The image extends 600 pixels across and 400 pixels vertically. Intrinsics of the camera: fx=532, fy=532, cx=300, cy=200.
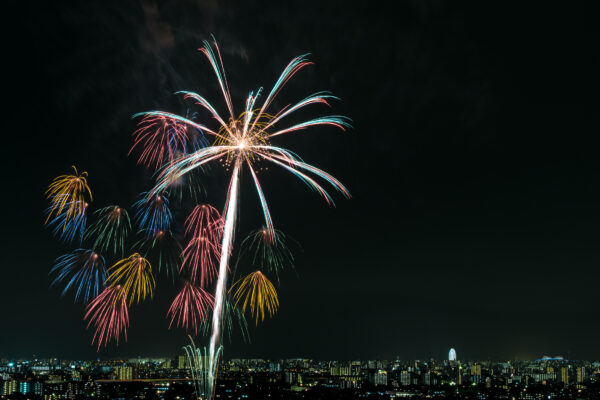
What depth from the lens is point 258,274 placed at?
11.0 metres

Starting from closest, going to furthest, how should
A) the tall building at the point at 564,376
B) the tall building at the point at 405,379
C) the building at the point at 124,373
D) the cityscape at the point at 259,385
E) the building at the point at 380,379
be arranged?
the cityscape at the point at 259,385 → the building at the point at 124,373 → the building at the point at 380,379 → the tall building at the point at 405,379 → the tall building at the point at 564,376

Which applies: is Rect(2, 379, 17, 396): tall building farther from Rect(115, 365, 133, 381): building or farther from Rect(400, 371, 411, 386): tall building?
Rect(400, 371, 411, 386): tall building

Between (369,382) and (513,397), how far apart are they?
1031 inches

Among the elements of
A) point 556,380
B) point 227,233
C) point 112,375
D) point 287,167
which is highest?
point 287,167

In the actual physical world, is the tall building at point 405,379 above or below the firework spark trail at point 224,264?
below

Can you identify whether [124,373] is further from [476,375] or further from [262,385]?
[476,375]

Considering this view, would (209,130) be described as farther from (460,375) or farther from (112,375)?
(460,375)

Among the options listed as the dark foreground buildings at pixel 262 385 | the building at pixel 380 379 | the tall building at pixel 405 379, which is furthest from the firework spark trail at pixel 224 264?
the tall building at pixel 405 379

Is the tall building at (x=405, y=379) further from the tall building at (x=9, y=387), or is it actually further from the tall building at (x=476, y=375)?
the tall building at (x=9, y=387)

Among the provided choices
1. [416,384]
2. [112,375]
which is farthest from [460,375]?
[112,375]

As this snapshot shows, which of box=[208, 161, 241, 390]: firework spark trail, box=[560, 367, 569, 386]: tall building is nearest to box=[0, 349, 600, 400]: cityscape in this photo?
box=[560, 367, 569, 386]: tall building

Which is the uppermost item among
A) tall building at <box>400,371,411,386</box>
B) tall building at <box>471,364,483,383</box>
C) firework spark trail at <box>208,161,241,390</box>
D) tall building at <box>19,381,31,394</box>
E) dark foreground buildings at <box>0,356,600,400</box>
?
firework spark trail at <box>208,161,241,390</box>

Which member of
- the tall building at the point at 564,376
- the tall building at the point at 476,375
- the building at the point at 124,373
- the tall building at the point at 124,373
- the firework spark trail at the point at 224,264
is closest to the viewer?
the firework spark trail at the point at 224,264

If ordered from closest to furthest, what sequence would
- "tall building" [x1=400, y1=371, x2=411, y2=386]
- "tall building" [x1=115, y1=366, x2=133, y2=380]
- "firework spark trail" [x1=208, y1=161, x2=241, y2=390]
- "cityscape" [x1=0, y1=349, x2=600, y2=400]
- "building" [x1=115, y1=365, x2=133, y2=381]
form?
"firework spark trail" [x1=208, y1=161, x2=241, y2=390]
"cityscape" [x1=0, y1=349, x2=600, y2=400]
"building" [x1=115, y1=365, x2=133, y2=381]
"tall building" [x1=115, y1=366, x2=133, y2=380]
"tall building" [x1=400, y1=371, x2=411, y2=386]
